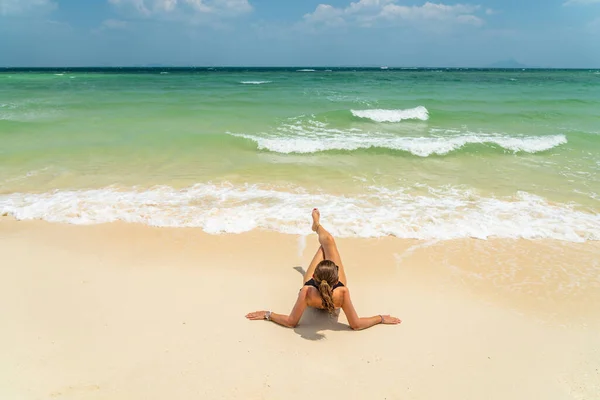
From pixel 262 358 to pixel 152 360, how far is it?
3.21 feet

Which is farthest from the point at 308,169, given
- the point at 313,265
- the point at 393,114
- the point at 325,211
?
the point at 393,114

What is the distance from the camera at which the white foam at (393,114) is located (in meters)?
18.2

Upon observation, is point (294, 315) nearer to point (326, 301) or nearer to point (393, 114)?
point (326, 301)

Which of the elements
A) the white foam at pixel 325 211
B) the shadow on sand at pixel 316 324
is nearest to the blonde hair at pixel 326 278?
the shadow on sand at pixel 316 324

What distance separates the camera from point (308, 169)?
10.1 m

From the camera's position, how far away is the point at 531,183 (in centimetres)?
917

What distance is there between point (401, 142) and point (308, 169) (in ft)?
14.9

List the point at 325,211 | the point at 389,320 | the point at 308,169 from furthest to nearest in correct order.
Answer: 1. the point at 308,169
2. the point at 325,211
3. the point at 389,320

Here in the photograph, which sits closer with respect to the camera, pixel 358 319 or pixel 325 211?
pixel 358 319

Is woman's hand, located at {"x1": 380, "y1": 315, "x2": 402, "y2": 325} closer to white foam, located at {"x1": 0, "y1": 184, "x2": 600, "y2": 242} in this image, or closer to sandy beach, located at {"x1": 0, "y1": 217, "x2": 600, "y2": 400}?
sandy beach, located at {"x1": 0, "y1": 217, "x2": 600, "y2": 400}

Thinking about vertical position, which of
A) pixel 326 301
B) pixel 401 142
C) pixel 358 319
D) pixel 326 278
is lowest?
pixel 358 319

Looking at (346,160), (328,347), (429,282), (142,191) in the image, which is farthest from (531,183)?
(142,191)

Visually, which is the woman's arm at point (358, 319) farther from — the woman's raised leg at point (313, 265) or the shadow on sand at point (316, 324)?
the woman's raised leg at point (313, 265)

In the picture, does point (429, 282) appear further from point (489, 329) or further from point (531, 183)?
point (531, 183)
